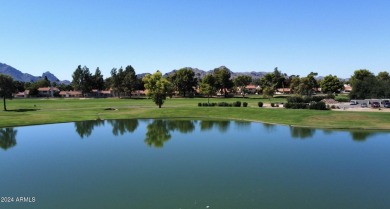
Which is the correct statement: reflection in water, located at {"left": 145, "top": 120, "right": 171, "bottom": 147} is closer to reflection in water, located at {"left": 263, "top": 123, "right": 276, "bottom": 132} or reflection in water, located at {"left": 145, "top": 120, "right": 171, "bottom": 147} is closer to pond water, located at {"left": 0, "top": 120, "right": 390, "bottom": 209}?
pond water, located at {"left": 0, "top": 120, "right": 390, "bottom": 209}

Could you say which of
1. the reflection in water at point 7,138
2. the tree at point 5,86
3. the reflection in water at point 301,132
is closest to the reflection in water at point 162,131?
the reflection in water at point 301,132

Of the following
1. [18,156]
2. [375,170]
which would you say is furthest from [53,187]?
[375,170]

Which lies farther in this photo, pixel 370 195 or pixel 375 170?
pixel 375 170

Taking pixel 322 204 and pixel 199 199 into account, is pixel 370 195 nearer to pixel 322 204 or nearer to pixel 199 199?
pixel 322 204

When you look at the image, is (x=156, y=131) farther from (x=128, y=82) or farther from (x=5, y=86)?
(x=128, y=82)

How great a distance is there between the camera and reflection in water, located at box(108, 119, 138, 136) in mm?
45844

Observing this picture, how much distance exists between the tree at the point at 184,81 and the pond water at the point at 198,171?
112 metres

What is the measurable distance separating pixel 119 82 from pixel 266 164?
484 feet

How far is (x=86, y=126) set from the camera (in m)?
51.0

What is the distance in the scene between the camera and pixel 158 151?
30.9 m

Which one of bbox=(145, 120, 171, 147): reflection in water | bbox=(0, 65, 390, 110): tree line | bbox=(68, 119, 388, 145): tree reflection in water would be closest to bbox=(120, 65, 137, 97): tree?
bbox=(0, 65, 390, 110): tree line

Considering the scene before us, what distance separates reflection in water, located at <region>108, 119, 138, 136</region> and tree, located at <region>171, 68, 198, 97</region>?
93.7 meters

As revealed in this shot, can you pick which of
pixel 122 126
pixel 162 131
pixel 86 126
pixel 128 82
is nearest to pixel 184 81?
pixel 128 82

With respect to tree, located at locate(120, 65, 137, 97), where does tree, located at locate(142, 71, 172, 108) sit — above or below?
below
